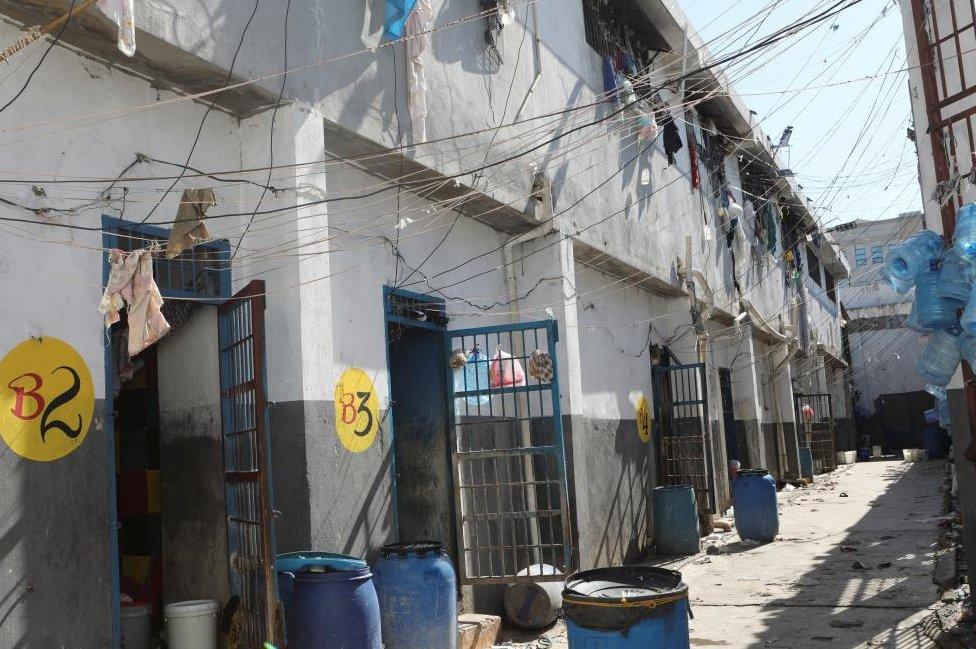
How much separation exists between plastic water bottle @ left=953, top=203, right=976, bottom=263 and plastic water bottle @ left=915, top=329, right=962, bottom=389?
2.34 feet

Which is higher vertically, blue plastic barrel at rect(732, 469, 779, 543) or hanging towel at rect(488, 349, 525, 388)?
hanging towel at rect(488, 349, 525, 388)

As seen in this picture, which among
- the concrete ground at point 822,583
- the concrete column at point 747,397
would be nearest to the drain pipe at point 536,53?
the concrete ground at point 822,583

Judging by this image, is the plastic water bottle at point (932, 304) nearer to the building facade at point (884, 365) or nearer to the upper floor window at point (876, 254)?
the building facade at point (884, 365)

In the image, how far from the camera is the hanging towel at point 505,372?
341 inches

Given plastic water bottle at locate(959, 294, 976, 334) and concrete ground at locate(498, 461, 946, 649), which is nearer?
plastic water bottle at locate(959, 294, 976, 334)

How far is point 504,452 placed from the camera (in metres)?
8.24

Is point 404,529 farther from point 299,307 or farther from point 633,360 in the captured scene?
point 633,360

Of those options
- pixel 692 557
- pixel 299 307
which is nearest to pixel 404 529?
pixel 299 307

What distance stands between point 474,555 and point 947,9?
6.45m

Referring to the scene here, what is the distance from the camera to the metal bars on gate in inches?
325

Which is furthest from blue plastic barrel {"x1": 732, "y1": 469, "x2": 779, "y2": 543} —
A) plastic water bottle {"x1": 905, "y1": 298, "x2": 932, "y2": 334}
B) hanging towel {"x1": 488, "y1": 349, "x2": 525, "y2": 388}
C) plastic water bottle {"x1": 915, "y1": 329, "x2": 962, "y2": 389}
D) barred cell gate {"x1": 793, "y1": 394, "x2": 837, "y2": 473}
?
barred cell gate {"x1": 793, "y1": 394, "x2": 837, "y2": 473}

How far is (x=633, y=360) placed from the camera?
13.9 metres

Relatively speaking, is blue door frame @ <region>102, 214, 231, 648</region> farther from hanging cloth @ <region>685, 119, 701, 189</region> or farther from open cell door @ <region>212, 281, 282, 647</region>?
hanging cloth @ <region>685, 119, 701, 189</region>

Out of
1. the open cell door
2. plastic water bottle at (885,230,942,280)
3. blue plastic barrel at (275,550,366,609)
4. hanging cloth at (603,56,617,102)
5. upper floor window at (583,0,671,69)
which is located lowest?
blue plastic barrel at (275,550,366,609)
